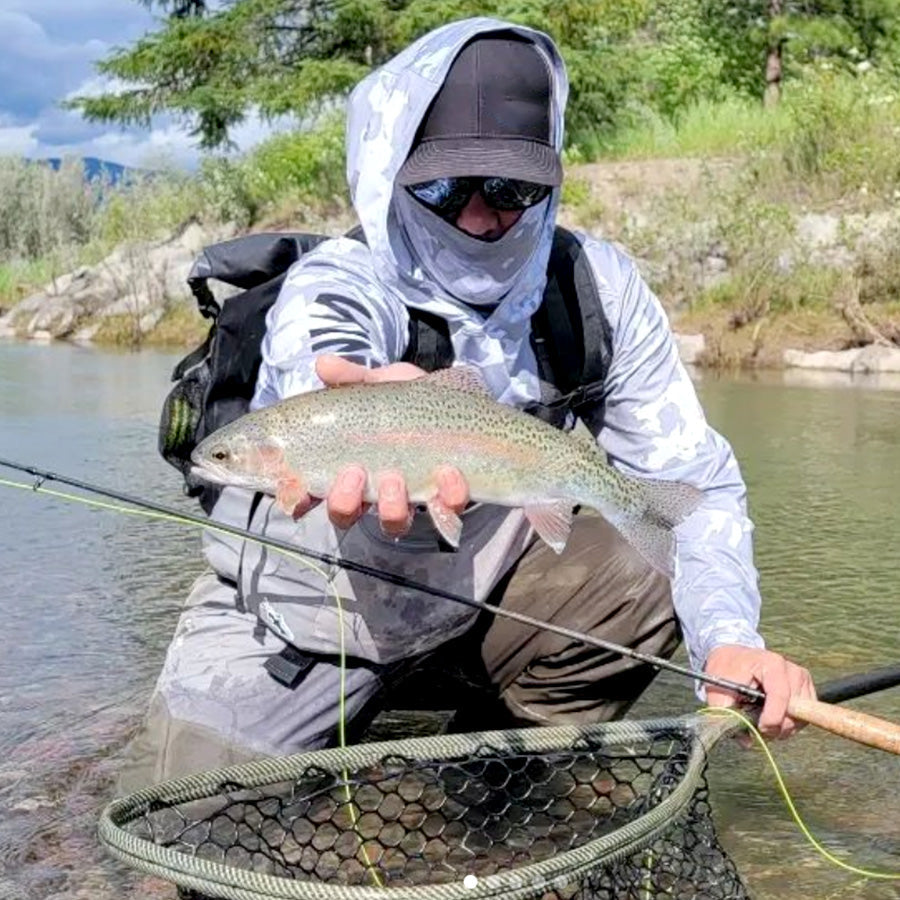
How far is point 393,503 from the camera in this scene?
91.5 inches

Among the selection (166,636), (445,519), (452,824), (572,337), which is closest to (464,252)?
(572,337)

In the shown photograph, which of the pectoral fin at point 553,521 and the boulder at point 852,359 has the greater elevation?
the pectoral fin at point 553,521

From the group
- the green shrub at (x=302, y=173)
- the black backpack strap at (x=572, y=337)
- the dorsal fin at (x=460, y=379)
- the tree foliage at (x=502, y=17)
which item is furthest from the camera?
the tree foliage at (x=502, y=17)

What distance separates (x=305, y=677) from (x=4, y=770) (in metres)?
1.02

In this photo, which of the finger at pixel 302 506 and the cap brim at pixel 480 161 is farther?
the cap brim at pixel 480 161

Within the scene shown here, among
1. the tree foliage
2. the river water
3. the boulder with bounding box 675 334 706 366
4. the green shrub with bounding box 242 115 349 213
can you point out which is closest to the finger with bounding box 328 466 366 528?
the river water

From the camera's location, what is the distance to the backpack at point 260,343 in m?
3.18

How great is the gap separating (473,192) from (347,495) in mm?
1024

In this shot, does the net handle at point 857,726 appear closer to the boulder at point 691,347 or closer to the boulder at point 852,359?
the boulder at point 852,359

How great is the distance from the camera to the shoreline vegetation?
17.2 metres

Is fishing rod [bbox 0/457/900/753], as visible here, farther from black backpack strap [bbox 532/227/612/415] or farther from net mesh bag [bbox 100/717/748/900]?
black backpack strap [bbox 532/227/612/415]

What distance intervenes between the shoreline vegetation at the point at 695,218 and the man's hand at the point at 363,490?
1396cm

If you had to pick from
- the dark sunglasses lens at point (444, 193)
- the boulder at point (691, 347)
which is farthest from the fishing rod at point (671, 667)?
the boulder at point (691, 347)

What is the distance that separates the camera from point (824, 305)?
56.1ft
